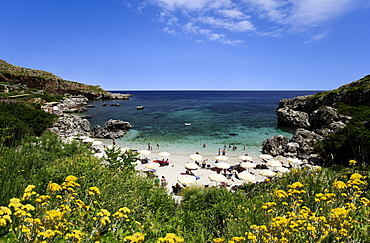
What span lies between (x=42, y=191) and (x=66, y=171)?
1.03 metres

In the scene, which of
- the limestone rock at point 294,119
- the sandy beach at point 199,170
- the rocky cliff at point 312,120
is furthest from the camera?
the limestone rock at point 294,119

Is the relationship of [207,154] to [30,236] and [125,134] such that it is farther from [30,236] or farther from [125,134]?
[30,236]

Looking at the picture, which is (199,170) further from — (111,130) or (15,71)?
(15,71)

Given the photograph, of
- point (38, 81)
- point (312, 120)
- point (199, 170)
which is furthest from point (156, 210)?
point (38, 81)

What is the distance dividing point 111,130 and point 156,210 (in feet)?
99.7

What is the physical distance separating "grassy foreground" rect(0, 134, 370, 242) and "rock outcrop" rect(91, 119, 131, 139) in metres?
23.8

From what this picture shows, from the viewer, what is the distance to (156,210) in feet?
18.6

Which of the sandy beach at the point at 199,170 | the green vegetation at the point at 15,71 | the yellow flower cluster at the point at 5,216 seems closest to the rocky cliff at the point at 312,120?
the sandy beach at the point at 199,170

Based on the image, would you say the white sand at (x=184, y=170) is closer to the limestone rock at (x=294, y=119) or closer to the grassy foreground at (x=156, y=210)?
the grassy foreground at (x=156, y=210)

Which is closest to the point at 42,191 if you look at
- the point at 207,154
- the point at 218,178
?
the point at 218,178

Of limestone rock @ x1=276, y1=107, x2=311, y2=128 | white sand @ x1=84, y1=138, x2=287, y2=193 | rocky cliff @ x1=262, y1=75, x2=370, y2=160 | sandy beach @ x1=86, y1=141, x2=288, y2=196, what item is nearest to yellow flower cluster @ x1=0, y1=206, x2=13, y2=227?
white sand @ x1=84, y1=138, x2=287, y2=193

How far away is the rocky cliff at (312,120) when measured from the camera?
77.0 ft

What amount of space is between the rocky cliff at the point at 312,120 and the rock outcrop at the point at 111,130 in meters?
23.5

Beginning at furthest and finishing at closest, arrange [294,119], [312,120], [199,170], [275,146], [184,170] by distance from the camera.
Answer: [294,119] → [312,120] → [275,146] → [199,170] → [184,170]
